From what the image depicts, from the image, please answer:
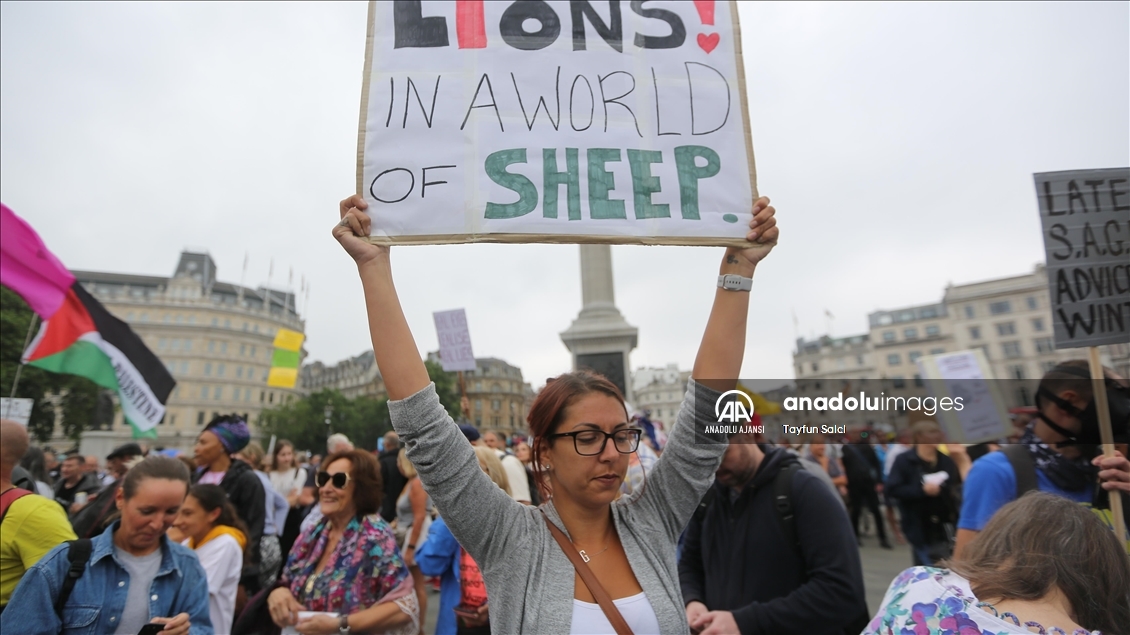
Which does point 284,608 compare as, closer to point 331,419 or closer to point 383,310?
point 383,310

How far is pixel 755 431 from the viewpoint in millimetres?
2699

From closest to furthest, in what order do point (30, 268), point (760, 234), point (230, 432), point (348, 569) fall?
point (760, 234) → point (348, 569) → point (230, 432) → point (30, 268)

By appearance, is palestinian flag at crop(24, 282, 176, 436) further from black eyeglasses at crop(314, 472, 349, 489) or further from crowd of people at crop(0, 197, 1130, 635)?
black eyeglasses at crop(314, 472, 349, 489)

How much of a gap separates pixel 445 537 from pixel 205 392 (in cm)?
8483

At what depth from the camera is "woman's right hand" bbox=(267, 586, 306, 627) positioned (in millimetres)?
3108

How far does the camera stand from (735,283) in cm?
205

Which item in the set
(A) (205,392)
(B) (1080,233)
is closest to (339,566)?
(B) (1080,233)

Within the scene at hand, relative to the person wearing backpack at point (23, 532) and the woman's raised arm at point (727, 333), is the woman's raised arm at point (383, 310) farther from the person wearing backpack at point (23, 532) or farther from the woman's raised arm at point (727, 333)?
the person wearing backpack at point (23, 532)

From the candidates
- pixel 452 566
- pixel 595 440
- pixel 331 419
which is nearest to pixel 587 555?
pixel 595 440

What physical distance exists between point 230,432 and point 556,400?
4655 mm

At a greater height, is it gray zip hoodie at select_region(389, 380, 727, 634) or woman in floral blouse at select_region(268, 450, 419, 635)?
gray zip hoodie at select_region(389, 380, 727, 634)

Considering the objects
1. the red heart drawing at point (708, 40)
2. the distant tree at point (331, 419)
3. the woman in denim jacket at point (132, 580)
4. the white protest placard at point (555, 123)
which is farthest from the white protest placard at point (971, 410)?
the distant tree at point (331, 419)

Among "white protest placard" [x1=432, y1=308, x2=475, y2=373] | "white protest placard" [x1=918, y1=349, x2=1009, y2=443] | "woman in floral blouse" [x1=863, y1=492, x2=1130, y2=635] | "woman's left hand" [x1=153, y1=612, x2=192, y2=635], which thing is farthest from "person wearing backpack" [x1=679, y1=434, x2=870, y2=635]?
"white protest placard" [x1=432, y1=308, x2=475, y2=373]

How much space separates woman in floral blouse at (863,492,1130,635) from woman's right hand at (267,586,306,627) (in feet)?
8.87
